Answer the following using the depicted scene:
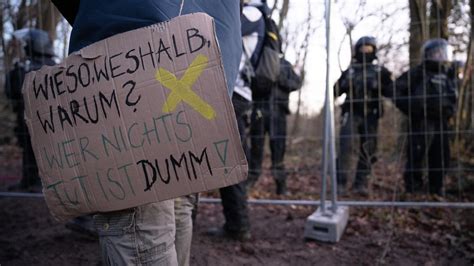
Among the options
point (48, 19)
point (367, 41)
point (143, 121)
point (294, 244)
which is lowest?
point (294, 244)

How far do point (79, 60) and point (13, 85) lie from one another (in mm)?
4065

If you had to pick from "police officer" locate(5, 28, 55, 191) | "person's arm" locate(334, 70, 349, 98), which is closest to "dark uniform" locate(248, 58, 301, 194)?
"person's arm" locate(334, 70, 349, 98)

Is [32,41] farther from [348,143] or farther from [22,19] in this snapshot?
[348,143]

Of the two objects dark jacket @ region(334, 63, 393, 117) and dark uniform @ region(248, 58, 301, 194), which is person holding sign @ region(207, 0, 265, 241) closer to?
dark uniform @ region(248, 58, 301, 194)

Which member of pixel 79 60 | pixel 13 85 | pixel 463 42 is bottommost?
pixel 79 60

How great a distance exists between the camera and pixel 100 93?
1.42 m

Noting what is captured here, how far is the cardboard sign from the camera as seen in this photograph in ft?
4.42

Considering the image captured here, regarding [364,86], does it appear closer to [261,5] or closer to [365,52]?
[365,52]

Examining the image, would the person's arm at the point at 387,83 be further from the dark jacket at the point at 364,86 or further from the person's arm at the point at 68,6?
the person's arm at the point at 68,6

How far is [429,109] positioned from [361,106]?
760mm

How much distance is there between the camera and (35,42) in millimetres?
4738

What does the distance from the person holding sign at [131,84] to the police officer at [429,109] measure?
3.34 meters

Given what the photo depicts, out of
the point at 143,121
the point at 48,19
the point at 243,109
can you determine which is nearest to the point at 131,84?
the point at 143,121

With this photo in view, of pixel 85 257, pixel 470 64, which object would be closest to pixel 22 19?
pixel 85 257
